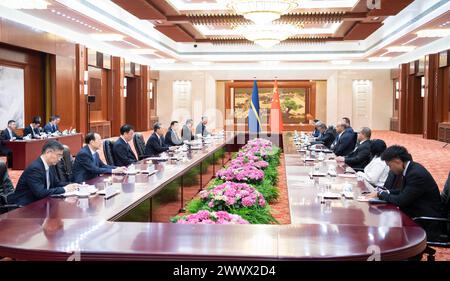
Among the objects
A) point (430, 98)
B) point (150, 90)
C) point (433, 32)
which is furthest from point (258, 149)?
point (150, 90)

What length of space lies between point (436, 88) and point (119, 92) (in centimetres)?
1118

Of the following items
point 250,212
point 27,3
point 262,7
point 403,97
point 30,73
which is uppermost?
point 27,3

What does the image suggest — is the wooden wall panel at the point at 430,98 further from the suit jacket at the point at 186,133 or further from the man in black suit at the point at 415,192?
the man in black suit at the point at 415,192

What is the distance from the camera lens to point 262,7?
7820mm

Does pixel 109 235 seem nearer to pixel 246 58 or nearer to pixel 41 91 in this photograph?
pixel 41 91

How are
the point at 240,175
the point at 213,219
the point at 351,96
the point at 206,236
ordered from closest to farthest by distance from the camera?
the point at 206,236
the point at 213,219
the point at 240,175
the point at 351,96

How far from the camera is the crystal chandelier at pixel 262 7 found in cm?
779

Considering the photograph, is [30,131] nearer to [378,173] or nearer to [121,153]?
[121,153]

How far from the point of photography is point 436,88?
16969 mm

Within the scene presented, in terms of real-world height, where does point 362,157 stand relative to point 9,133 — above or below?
below

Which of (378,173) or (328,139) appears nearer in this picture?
(378,173)

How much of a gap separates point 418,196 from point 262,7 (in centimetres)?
496

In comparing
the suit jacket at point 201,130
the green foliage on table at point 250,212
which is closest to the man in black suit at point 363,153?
the green foliage on table at point 250,212
